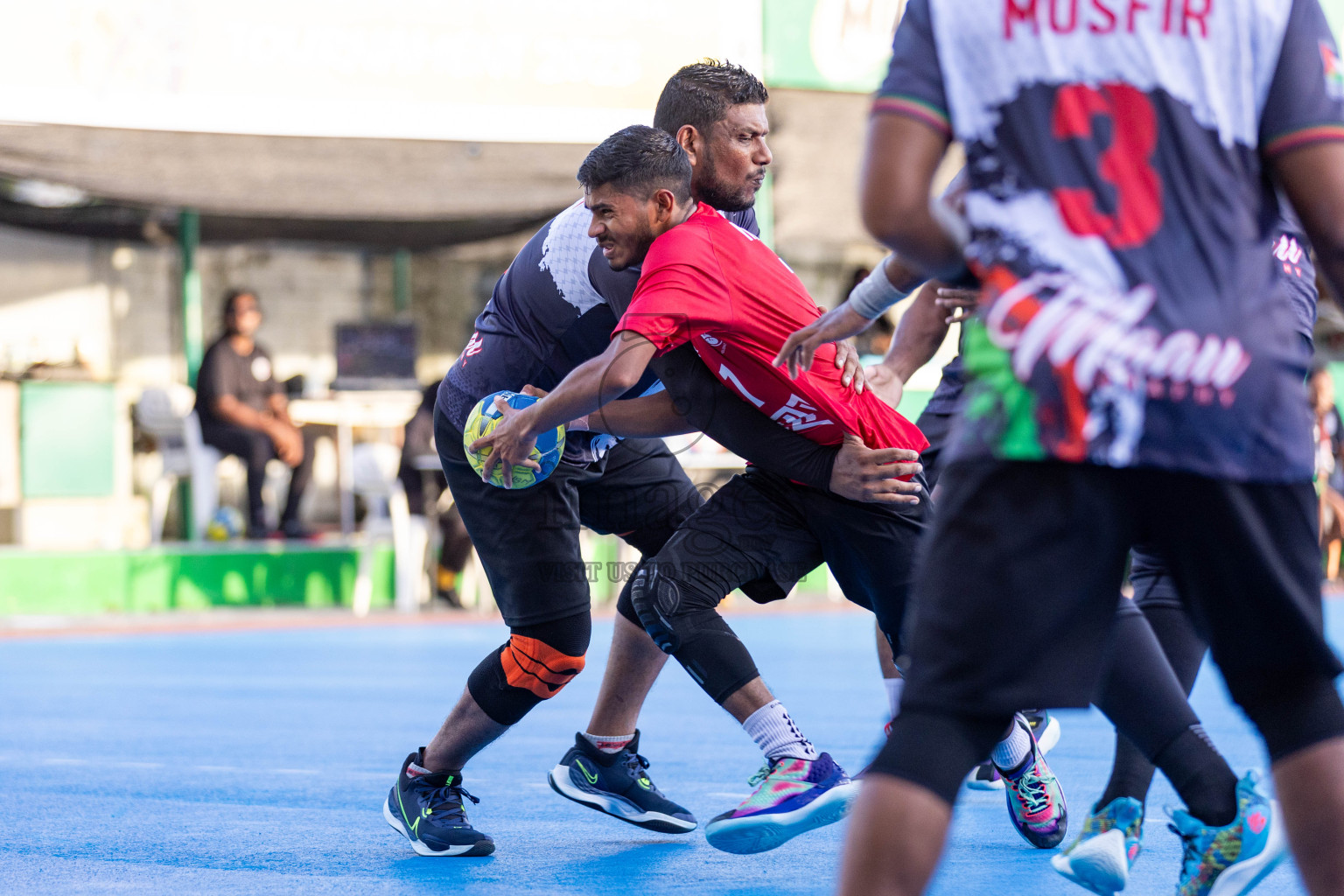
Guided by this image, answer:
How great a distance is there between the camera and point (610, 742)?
3578mm

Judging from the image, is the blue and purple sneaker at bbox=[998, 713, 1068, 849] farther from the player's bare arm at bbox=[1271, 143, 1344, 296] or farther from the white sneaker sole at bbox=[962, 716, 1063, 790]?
the player's bare arm at bbox=[1271, 143, 1344, 296]

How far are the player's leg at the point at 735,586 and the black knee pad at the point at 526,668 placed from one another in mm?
263

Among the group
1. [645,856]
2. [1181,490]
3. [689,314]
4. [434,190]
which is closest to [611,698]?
[645,856]

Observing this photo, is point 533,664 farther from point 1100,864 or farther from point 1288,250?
point 1288,250

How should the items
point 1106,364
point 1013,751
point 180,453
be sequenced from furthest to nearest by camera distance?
point 180,453 → point 1013,751 → point 1106,364

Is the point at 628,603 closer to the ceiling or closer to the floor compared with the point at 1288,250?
closer to the floor

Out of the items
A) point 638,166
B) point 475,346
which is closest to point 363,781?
point 475,346

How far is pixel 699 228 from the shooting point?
2.96 metres

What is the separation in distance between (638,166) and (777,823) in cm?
130

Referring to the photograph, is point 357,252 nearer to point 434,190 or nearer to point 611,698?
point 434,190

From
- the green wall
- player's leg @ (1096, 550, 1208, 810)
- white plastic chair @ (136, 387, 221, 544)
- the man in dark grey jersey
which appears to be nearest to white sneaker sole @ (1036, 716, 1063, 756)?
player's leg @ (1096, 550, 1208, 810)

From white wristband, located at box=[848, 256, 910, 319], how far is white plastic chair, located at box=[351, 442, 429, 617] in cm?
839

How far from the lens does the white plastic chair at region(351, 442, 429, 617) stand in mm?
10516

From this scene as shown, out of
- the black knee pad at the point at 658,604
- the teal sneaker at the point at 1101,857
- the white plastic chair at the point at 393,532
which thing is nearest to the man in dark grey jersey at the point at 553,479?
the black knee pad at the point at 658,604
